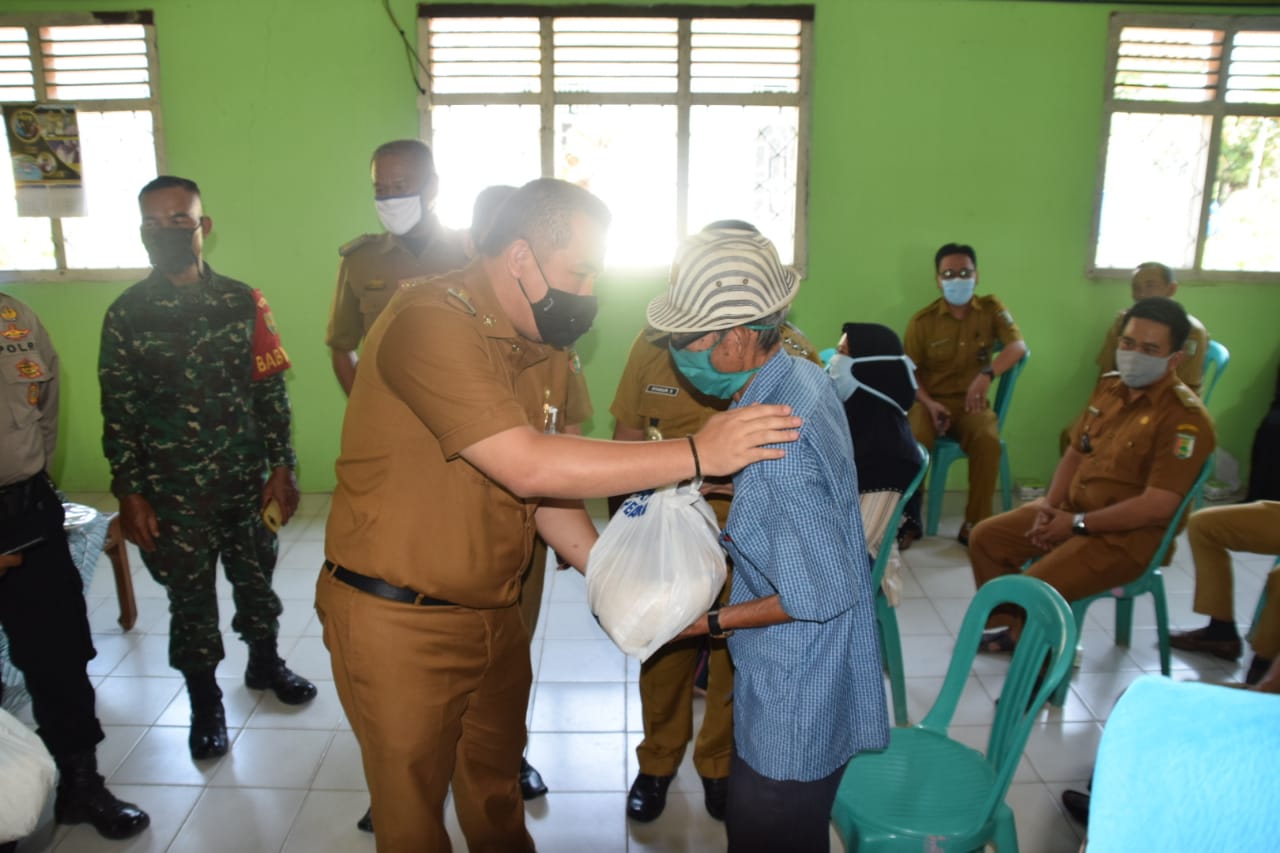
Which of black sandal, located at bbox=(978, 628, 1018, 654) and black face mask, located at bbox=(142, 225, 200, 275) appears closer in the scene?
black face mask, located at bbox=(142, 225, 200, 275)

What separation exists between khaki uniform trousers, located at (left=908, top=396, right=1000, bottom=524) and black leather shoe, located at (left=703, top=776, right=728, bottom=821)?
253cm

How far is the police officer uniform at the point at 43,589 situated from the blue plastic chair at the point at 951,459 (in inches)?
149

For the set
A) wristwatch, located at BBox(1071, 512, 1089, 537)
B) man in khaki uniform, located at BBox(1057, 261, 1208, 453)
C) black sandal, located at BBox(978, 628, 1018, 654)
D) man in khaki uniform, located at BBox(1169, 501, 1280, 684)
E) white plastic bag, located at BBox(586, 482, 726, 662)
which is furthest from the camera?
man in khaki uniform, located at BBox(1057, 261, 1208, 453)

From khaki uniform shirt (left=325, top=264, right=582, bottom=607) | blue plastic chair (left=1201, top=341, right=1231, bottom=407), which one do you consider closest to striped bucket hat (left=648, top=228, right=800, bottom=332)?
khaki uniform shirt (left=325, top=264, right=582, bottom=607)

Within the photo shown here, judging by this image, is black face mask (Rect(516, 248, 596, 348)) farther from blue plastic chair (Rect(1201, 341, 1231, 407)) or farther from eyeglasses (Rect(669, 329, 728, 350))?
blue plastic chair (Rect(1201, 341, 1231, 407))

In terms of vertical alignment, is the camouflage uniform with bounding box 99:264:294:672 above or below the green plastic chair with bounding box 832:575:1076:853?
above

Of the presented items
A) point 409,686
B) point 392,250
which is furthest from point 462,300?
point 392,250

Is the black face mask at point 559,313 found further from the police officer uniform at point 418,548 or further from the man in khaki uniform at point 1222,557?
A: the man in khaki uniform at point 1222,557

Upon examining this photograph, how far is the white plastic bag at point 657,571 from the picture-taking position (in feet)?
4.99

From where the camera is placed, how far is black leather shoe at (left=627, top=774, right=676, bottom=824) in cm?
245

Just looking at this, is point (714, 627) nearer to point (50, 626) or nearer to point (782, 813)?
point (782, 813)

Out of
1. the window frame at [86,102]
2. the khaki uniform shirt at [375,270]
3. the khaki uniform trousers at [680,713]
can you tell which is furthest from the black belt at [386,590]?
the window frame at [86,102]

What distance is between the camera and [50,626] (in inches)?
90.3

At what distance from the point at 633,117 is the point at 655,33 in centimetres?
46
